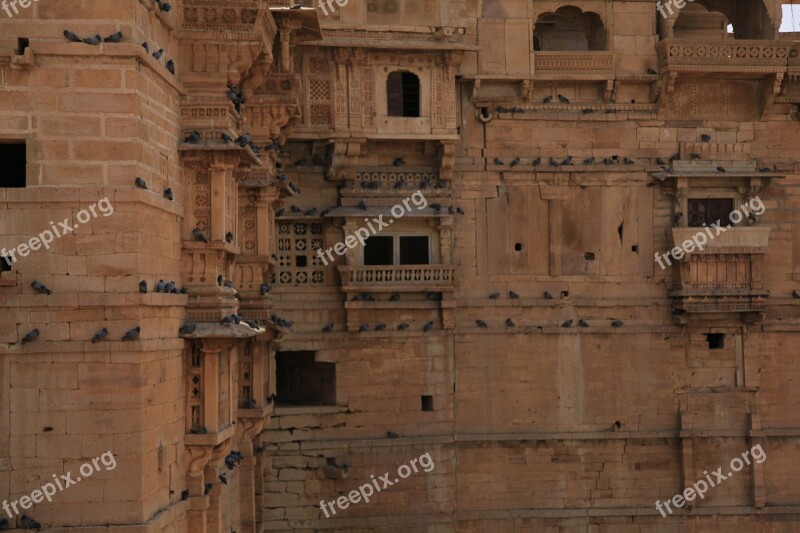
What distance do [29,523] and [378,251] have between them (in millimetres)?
10402

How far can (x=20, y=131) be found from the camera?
31.1 feet

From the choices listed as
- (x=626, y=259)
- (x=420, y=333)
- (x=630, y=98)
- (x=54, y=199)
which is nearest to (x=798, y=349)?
(x=626, y=259)

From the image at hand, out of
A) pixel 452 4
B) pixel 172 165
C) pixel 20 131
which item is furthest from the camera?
pixel 452 4

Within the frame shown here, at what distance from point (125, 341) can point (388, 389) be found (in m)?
9.55

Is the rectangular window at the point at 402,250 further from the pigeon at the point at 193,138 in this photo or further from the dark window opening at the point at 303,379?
the pigeon at the point at 193,138

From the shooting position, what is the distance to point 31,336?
9.43 m

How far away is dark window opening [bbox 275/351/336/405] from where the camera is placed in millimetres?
19047

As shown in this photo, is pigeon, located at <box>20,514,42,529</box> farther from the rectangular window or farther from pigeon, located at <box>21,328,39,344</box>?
the rectangular window

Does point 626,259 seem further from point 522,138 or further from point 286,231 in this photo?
point 286,231

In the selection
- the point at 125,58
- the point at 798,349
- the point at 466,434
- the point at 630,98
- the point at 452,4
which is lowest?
the point at 466,434

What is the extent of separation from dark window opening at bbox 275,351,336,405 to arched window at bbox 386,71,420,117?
4013 millimetres

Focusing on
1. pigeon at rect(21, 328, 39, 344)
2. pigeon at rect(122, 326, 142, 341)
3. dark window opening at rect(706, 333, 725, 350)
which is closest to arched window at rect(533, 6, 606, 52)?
dark window opening at rect(706, 333, 725, 350)

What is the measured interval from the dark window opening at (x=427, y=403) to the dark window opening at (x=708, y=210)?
5032 mm

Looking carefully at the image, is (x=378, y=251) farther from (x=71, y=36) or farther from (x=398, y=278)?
(x=71, y=36)
